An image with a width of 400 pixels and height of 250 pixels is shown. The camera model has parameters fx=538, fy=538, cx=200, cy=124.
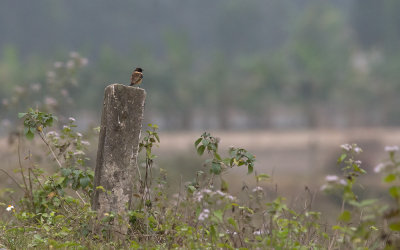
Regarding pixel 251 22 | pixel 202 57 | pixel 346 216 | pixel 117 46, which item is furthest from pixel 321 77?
pixel 346 216

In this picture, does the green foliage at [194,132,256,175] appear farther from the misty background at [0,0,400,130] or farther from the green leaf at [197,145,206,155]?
the misty background at [0,0,400,130]

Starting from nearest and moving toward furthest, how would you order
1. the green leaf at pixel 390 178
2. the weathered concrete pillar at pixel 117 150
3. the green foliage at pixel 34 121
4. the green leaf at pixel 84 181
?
the green leaf at pixel 390 178 → the weathered concrete pillar at pixel 117 150 → the green leaf at pixel 84 181 → the green foliage at pixel 34 121

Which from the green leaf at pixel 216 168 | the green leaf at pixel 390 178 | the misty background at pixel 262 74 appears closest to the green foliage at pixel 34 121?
the green leaf at pixel 216 168

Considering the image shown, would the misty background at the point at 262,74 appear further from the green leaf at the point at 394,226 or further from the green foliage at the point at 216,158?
A: the green leaf at the point at 394,226

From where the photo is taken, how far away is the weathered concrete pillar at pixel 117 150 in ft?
16.1

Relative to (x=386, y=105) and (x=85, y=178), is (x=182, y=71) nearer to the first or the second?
(x=386, y=105)

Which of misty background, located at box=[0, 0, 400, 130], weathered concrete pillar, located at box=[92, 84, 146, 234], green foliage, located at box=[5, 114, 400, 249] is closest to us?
green foliage, located at box=[5, 114, 400, 249]

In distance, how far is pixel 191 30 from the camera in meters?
79.2

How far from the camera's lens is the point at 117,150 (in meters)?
4.93

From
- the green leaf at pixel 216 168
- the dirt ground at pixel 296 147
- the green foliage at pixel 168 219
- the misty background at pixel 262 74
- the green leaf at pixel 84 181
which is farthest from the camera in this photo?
the misty background at pixel 262 74

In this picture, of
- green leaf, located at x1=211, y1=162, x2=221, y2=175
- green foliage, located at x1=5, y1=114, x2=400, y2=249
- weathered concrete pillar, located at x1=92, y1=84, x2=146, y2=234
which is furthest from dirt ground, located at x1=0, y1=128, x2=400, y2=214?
green leaf, located at x1=211, y1=162, x2=221, y2=175

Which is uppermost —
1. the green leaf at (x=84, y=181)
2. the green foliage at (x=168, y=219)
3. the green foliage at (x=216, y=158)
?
the green foliage at (x=216, y=158)

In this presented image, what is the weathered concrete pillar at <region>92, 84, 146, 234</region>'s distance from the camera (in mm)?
4910

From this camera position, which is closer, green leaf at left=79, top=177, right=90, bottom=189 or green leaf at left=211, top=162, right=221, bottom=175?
green leaf at left=211, top=162, right=221, bottom=175
